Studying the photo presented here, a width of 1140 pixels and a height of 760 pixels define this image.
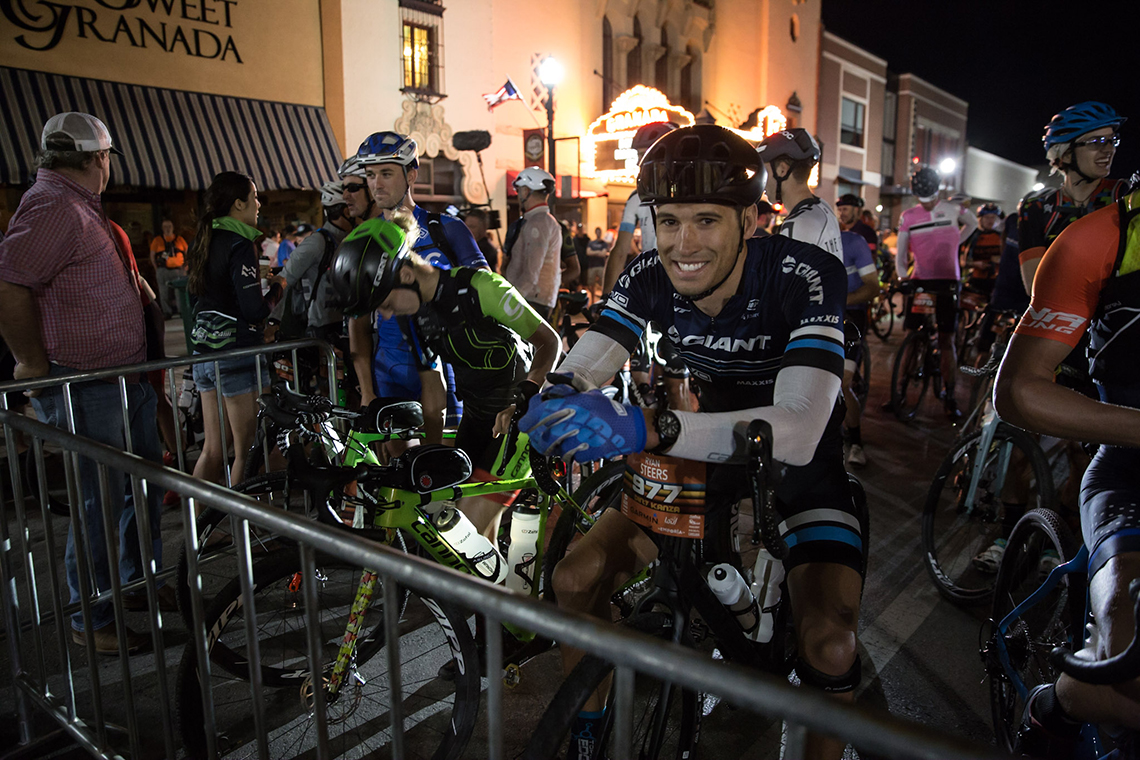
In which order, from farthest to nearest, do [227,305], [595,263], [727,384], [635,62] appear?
[635,62], [595,263], [227,305], [727,384]

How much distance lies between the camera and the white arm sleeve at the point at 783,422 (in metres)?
1.79

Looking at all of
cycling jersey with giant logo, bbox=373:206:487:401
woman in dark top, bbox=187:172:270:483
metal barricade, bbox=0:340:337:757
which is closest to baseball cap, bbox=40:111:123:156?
woman in dark top, bbox=187:172:270:483

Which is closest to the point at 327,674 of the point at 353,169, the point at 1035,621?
the point at 1035,621

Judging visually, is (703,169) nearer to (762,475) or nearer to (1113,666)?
(762,475)

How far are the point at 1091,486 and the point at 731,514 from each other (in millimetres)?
1098

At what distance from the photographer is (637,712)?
2.56 m

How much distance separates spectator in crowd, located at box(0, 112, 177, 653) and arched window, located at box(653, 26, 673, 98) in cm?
2428

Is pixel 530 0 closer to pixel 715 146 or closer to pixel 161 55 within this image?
pixel 161 55

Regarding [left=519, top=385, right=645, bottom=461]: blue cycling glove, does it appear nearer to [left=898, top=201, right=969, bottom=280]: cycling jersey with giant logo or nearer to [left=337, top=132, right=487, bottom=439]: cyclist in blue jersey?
[left=337, top=132, right=487, bottom=439]: cyclist in blue jersey

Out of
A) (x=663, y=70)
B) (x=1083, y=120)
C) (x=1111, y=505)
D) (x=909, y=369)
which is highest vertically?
(x=663, y=70)

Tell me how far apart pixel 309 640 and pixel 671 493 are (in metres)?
0.97

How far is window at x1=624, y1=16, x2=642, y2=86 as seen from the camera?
2438 centimetres

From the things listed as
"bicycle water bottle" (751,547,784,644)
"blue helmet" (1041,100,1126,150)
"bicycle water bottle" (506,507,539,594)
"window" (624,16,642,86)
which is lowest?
"bicycle water bottle" (506,507,539,594)

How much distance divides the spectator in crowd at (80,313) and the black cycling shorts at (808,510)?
2.71 metres
